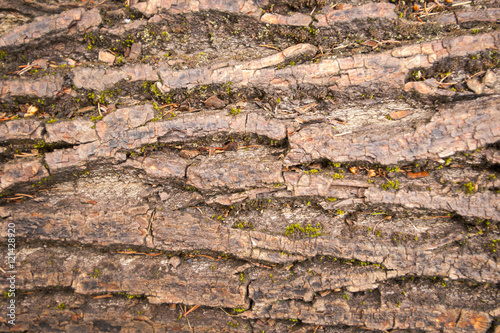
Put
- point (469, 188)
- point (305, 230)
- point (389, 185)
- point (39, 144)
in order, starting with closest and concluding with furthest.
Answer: point (469, 188) → point (389, 185) → point (305, 230) → point (39, 144)

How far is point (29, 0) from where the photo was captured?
4.82 m

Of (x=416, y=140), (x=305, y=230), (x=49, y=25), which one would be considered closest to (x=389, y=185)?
(x=416, y=140)

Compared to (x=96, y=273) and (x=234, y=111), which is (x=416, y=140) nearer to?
(x=234, y=111)

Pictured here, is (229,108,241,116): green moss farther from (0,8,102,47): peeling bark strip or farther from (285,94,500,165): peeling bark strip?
(0,8,102,47): peeling bark strip

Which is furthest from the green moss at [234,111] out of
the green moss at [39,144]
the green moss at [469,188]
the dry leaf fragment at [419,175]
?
the green moss at [469,188]

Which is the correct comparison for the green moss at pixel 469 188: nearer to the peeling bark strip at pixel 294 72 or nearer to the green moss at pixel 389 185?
the green moss at pixel 389 185

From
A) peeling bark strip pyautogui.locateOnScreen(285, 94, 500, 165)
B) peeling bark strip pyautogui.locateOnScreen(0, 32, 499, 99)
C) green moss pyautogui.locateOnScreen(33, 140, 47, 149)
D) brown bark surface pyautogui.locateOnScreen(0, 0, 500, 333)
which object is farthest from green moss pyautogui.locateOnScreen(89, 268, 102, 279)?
peeling bark strip pyautogui.locateOnScreen(285, 94, 500, 165)

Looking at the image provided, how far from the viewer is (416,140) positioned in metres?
3.91

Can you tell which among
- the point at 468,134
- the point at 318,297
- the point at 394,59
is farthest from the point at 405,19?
the point at 318,297

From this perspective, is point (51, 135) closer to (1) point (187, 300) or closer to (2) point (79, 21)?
(2) point (79, 21)

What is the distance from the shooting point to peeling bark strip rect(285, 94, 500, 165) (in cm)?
379

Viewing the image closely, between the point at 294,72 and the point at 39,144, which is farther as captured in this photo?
the point at 39,144

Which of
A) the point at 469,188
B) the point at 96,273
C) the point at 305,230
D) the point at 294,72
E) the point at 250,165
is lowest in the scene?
the point at 96,273

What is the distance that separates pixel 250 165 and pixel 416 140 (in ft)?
7.89
